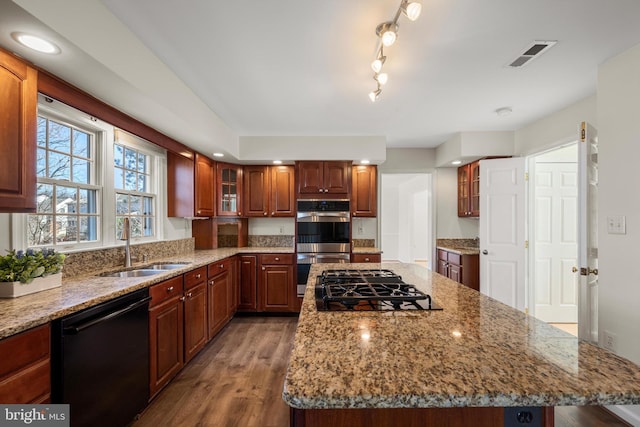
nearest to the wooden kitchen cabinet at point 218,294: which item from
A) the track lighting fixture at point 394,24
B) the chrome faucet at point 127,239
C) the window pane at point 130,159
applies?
the chrome faucet at point 127,239

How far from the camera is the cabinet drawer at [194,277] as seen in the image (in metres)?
2.54

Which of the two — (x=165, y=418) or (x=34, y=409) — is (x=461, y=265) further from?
(x=34, y=409)

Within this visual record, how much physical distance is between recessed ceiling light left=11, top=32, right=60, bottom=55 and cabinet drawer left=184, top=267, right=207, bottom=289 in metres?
1.70

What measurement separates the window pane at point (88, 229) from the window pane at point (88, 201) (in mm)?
63

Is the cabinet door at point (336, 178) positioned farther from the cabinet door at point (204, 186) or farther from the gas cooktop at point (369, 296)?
the gas cooktop at point (369, 296)

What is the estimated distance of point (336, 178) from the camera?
4141mm

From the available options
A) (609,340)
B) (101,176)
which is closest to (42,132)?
(101,176)

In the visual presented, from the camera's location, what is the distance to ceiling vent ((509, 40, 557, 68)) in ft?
6.33

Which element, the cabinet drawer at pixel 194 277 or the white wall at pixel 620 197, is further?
the cabinet drawer at pixel 194 277

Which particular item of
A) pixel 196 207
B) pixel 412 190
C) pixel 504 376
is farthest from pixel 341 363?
pixel 412 190

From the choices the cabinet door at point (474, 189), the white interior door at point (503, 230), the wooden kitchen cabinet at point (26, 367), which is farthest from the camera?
the cabinet door at point (474, 189)

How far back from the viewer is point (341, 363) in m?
0.81

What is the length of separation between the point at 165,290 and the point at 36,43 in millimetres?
1603

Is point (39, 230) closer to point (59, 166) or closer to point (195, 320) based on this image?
point (59, 166)
